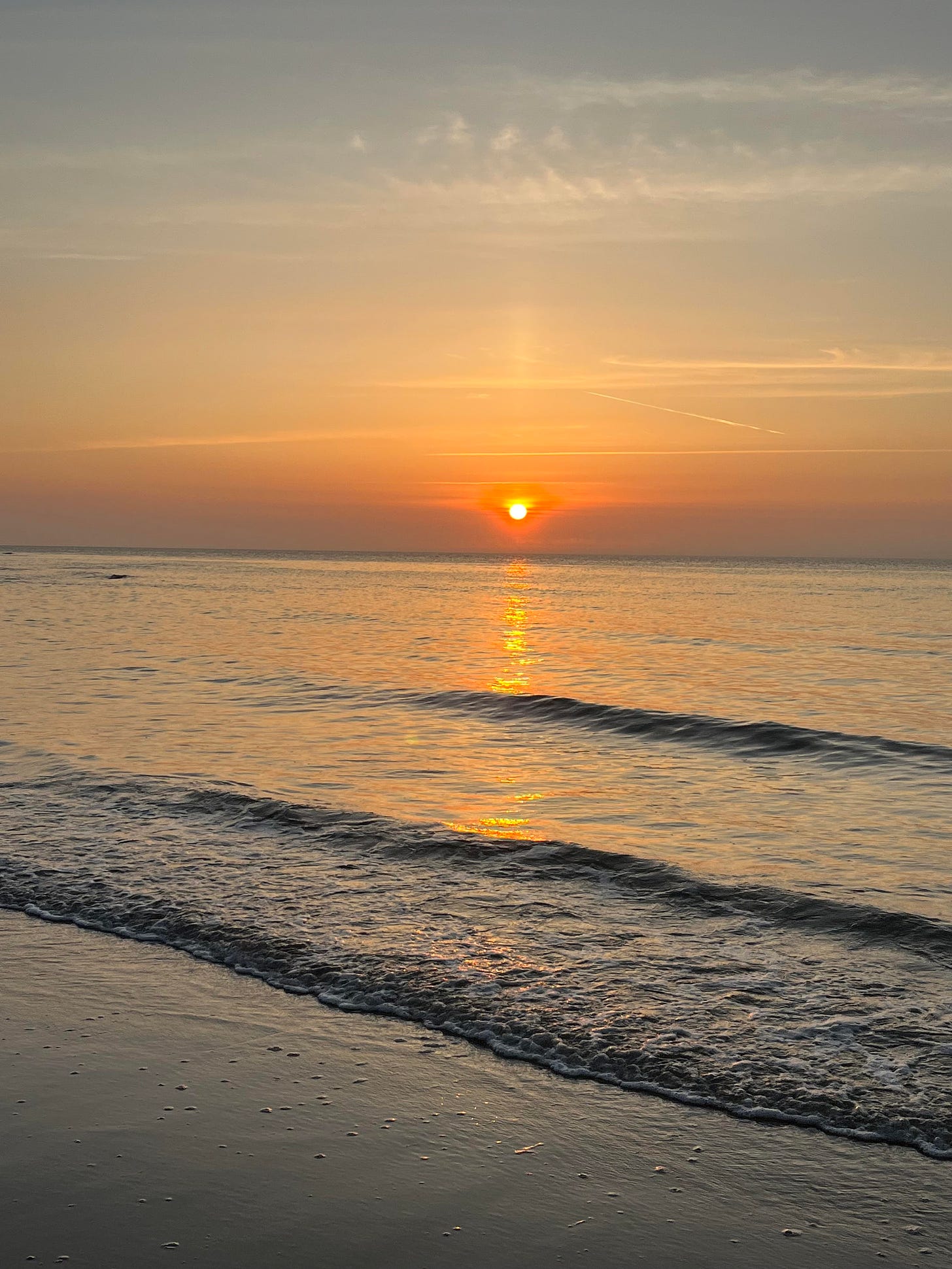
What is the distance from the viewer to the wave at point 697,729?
17781 millimetres

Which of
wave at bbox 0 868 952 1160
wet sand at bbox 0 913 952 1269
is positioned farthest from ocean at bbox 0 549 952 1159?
wet sand at bbox 0 913 952 1269

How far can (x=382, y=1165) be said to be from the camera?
5.22m

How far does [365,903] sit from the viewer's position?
381 inches

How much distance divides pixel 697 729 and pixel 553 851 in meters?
9.41

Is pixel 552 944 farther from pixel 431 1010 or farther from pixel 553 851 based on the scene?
pixel 553 851

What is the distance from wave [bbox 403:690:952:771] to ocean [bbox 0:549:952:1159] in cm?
10

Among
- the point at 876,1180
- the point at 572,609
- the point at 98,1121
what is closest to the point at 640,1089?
the point at 876,1180

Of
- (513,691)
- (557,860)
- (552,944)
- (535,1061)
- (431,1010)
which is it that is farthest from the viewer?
(513,691)

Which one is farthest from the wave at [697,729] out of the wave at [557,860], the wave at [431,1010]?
the wave at [431,1010]

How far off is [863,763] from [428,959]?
11.0 meters

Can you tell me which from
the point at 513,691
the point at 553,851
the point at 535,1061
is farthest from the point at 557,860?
the point at 513,691

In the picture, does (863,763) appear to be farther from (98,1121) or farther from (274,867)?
(98,1121)

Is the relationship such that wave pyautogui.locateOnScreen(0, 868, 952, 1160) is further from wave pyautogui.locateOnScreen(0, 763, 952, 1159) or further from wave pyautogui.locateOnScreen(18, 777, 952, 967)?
wave pyautogui.locateOnScreen(18, 777, 952, 967)

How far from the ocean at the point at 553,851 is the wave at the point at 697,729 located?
10 cm
